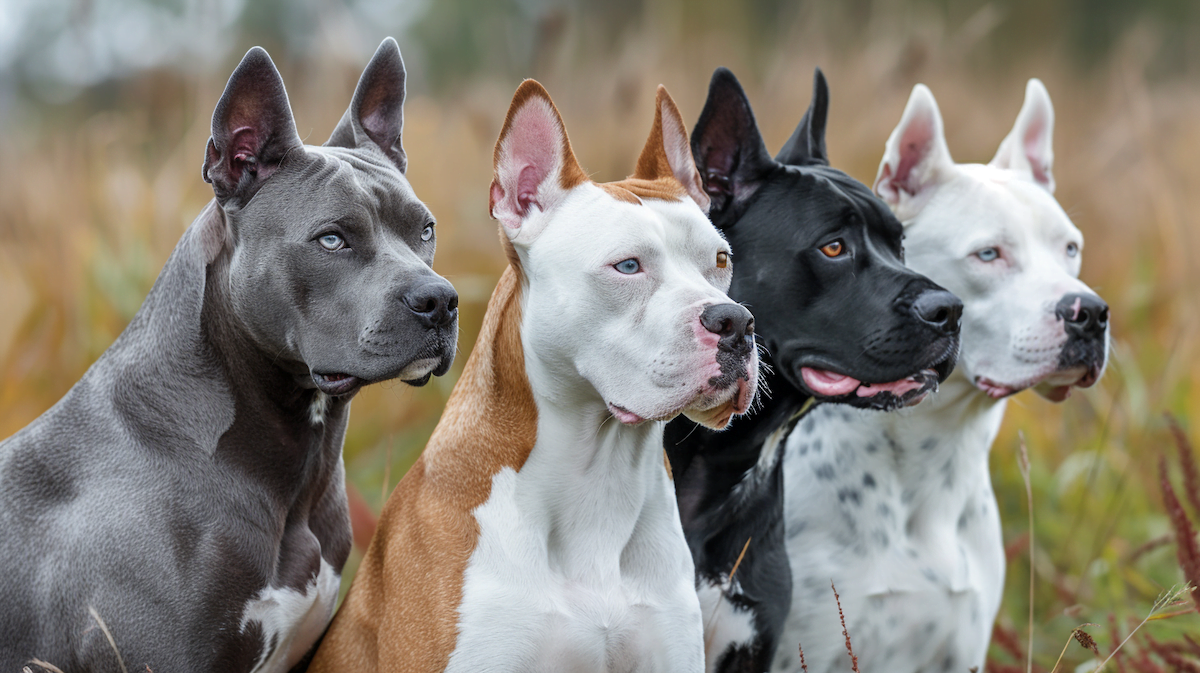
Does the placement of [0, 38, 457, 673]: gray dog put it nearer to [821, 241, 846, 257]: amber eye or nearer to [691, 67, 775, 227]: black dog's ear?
[691, 67, 775, 227]: black dog's ear

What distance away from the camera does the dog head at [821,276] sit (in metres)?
3.13

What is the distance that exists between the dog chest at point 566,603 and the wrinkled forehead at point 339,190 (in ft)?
2.54

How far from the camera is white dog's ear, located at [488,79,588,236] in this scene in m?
2.78

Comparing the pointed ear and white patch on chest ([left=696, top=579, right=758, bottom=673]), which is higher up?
the pointed ear

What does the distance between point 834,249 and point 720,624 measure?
3.74 feet

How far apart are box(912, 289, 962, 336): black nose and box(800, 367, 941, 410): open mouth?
15 cm

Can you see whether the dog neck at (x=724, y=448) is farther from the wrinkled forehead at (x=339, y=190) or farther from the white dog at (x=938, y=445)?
the wrinkled forehead at (x=339, y=190)

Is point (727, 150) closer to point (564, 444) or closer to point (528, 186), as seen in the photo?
point (528, 186)

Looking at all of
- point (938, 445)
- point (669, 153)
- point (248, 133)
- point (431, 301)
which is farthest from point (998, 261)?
point (248, 133)

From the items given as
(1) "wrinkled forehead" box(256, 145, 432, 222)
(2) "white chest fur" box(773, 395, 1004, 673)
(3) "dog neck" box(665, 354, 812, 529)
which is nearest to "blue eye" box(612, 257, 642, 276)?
(1) "wrinkled forehead" box(256, 145, 432, 222)

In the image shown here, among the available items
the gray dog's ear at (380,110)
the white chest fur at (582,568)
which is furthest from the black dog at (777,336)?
the gray dog's ear at (380,110)

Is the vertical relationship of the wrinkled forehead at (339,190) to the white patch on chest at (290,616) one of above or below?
above

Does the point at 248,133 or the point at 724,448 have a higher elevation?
the point at 248,133

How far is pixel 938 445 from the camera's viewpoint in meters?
3.72
